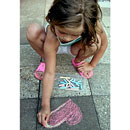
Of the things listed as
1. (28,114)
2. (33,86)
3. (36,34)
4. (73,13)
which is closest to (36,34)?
(36,34)

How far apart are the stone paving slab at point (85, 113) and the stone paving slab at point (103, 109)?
0.04 m

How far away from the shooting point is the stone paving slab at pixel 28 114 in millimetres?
1375

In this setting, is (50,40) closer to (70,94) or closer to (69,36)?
(69,36)

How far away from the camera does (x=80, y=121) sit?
1.40 meters

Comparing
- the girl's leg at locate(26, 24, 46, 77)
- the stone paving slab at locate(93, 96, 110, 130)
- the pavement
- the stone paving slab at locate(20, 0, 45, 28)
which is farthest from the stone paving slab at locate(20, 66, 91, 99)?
the stone paving slab at locate(20, 0, 45, 28)

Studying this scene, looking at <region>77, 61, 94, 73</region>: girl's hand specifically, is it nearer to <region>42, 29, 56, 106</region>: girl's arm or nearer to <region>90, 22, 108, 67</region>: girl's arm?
<region>90, 22, 108, 67</region>: girl's arm

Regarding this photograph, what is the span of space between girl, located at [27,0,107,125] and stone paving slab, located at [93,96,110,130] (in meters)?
0.29

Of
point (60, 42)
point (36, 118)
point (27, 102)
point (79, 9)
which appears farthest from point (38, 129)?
point (79, 9)

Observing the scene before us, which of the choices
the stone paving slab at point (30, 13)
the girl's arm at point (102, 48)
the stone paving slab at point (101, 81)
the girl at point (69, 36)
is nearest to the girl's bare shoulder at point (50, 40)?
the girl at point (69, 36)

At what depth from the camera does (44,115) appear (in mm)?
1373

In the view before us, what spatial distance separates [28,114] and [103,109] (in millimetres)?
663

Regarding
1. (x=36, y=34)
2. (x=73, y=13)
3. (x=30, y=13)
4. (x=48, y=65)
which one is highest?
(x=73, y=13)

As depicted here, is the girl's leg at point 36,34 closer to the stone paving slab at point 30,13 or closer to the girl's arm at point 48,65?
the girl's arm at point 48,65

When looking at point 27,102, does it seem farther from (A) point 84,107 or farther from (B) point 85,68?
(B) point 85,68
